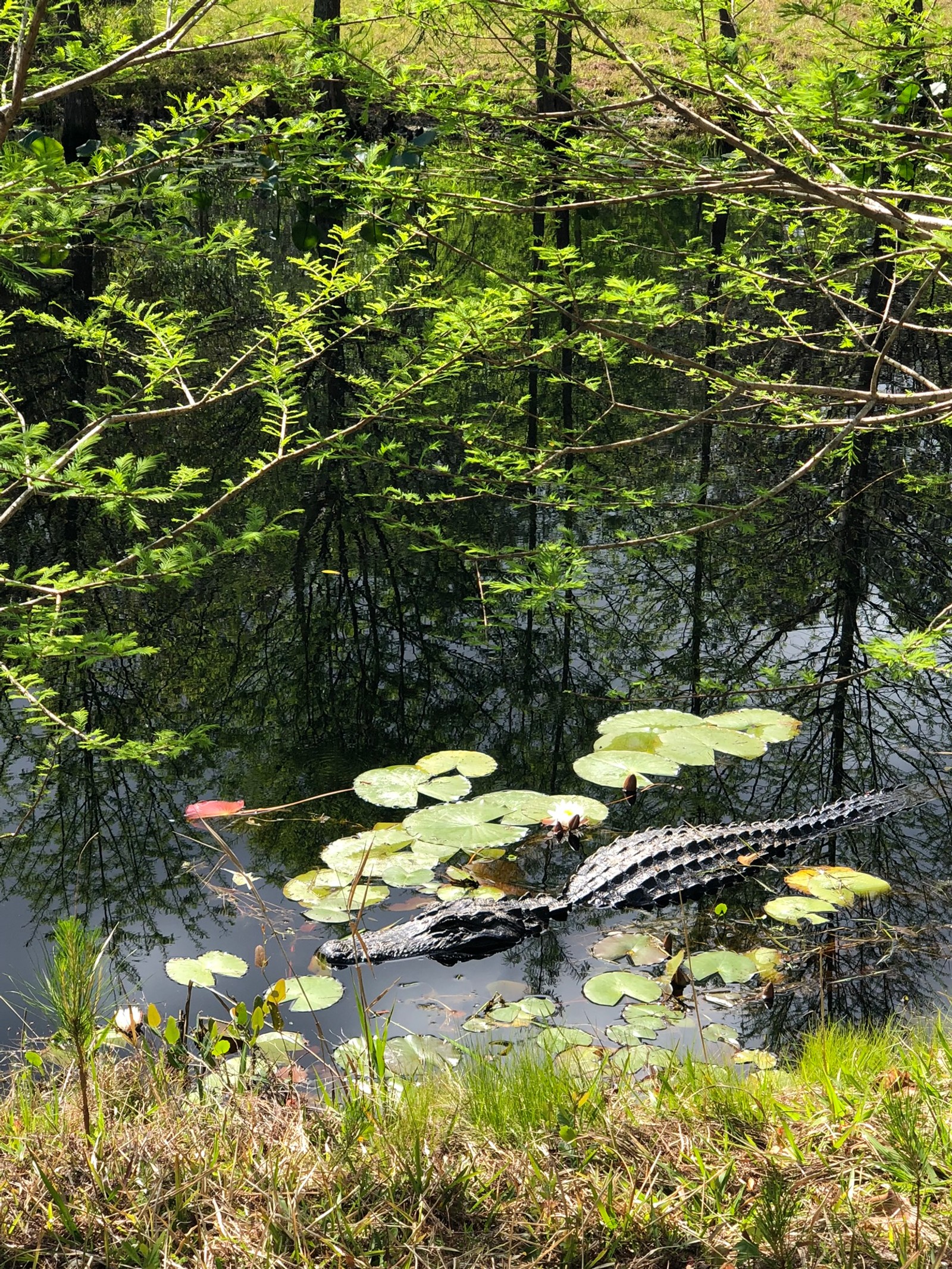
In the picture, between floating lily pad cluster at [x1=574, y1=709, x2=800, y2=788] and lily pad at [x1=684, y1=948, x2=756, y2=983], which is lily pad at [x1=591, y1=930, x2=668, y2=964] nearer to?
lily pad at [x1=684, y1=948, x2=756, y2=983]

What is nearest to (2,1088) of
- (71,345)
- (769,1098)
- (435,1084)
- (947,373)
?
(435,1084)

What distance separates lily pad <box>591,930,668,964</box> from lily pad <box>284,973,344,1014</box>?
2.43ft

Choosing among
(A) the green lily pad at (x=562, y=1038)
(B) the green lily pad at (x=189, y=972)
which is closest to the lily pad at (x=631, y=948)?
(A) the green lily pad at (x=562, y=1038)

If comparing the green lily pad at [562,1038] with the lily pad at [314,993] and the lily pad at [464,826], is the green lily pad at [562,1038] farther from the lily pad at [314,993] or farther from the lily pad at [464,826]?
the lily pad at [464,826]

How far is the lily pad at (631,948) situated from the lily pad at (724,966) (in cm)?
10

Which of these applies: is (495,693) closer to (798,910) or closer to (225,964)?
(798,910)

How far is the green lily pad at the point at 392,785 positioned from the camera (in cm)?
346

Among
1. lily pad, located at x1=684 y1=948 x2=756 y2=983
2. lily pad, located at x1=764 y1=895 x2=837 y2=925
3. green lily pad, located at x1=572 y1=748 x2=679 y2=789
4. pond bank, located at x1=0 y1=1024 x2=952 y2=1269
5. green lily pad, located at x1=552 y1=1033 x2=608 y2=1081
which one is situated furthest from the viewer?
green lily pad, located at x1=572 y1=748 x2=679 y2=789

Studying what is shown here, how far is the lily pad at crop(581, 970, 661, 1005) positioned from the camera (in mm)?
2670

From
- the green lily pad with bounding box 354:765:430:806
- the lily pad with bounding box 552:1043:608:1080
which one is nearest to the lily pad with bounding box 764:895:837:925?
the lily pad with bounding box 552:1043:608:1080

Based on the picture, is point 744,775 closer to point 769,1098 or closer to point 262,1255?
point 769,1098

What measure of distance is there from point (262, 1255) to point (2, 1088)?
110 centimetres

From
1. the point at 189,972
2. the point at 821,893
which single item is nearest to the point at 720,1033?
the point at 821,893

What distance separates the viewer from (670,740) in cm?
381
